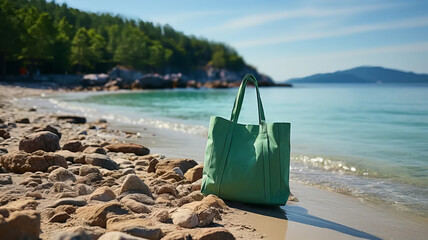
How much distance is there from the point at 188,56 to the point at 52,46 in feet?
212

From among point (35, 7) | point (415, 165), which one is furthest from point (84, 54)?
point (415, 165)

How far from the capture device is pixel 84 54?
5434 centimetres

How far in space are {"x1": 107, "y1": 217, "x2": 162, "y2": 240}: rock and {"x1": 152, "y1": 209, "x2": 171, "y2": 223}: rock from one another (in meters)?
0.25

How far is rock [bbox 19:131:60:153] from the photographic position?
4.78 m

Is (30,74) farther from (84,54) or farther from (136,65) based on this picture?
(136,65)

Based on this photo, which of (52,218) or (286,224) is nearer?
(52,218)

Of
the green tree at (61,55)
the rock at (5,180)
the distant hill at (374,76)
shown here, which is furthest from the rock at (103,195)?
the distant hill at (374,76)

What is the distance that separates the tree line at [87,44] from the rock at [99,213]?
5.06m

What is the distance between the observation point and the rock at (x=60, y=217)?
254cm

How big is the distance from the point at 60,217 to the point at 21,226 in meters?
0.58

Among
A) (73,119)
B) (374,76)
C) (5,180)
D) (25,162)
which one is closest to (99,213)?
(5,180)

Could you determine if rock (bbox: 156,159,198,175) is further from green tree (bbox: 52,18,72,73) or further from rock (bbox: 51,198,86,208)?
green tree (bbox: 52,18,72,73)

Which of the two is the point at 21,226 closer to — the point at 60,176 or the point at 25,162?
the point at 60,176

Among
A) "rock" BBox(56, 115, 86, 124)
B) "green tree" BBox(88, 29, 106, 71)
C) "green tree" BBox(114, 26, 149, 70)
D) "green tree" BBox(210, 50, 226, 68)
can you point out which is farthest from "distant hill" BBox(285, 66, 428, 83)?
"rock" BBox(56, 115, 86, 124)
